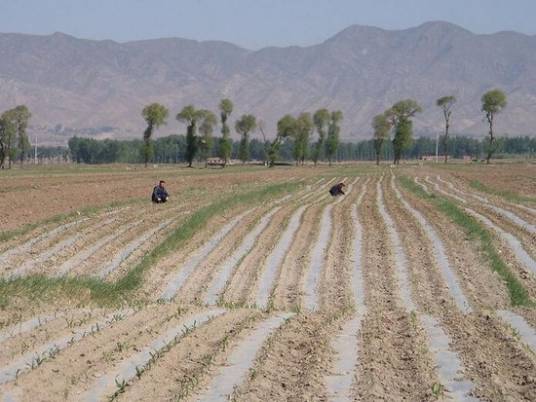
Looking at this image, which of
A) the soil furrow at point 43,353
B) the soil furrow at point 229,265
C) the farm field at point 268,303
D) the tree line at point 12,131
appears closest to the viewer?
the farm field at point 268,303

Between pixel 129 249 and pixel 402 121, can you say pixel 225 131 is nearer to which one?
pixel 402 121

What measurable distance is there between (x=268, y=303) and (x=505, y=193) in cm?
3257

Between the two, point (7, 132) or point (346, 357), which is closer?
point (346, 357)

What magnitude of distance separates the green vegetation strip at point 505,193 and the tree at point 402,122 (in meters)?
68.3

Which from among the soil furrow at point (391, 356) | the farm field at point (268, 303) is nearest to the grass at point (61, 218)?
the farm field at point (268, 303)

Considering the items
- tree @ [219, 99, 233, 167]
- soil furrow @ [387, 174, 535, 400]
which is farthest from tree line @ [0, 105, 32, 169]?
soil furrow @ [387, 174, 535, 400]

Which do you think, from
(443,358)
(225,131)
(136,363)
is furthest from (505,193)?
(225,131)

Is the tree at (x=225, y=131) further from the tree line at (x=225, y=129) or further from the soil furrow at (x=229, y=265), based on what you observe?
the soil furrow at (x=229, y=265)

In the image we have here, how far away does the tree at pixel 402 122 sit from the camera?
125m

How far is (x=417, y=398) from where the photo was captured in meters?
7.94

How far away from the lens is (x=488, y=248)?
67.8 feet

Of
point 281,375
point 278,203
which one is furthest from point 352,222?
point 281,375

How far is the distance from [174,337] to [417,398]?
351 centimetres

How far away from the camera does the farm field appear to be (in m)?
8.44
